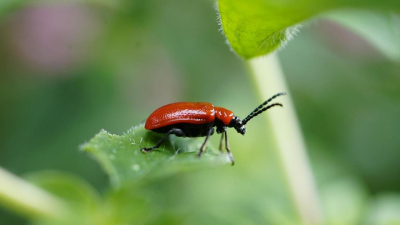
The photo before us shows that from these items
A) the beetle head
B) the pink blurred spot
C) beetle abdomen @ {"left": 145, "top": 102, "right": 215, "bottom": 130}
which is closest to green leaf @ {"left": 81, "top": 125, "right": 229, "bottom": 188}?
beetle abdomen @ {"left": 145, "top": 102, "right": 215, "bottom": 130}

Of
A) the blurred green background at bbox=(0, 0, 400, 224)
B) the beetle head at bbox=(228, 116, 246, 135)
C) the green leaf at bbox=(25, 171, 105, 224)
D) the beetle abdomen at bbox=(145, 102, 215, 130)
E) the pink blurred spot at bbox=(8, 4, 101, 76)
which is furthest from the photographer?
the pink blurred spot at bbox=(8, 4, 101, 76)

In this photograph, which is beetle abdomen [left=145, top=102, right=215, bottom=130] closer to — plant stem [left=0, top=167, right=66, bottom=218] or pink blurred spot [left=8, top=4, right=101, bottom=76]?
plant stem [left=0, top=167, right=66, bottom=218]

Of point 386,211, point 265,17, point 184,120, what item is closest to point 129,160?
point 265,17

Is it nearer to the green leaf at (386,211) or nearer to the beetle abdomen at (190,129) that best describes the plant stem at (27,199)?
the beetle abdomen at (190,129)

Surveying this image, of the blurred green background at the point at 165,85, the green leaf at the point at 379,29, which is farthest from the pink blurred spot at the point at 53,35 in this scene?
the green leaf at the point at 379,29

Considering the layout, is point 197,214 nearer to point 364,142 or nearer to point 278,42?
point 278,42

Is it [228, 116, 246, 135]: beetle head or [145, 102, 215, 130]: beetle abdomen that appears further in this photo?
[228, 116, 246, 135]: beetle head

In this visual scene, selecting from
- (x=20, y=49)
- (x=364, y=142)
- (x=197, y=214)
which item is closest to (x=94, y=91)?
(x=20, y=49)

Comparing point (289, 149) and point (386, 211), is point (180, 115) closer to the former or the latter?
point (289, 149)
